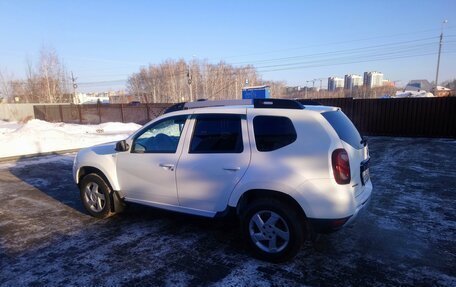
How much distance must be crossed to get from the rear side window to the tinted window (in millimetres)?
232

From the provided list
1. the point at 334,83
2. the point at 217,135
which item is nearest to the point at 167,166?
the point at 217,135

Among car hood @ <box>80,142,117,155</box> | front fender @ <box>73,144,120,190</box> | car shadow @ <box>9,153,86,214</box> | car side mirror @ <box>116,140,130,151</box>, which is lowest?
car shadow @ <box>9,153,86,214</box>

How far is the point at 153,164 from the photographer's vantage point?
14.1ft

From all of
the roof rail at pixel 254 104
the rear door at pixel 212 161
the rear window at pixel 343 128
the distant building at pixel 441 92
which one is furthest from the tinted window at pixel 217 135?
the distant building at pixel 441 92

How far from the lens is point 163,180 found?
4234 mm

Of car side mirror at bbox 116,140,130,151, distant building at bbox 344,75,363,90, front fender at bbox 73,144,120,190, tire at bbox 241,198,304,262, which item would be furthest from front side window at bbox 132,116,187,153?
distant building at bbox 344,75,363,90

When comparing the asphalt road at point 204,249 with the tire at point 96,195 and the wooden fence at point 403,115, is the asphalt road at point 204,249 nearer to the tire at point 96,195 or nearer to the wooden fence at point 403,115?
the tire at point 96,195

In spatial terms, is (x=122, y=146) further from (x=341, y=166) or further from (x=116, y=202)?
(x=341, y=166)

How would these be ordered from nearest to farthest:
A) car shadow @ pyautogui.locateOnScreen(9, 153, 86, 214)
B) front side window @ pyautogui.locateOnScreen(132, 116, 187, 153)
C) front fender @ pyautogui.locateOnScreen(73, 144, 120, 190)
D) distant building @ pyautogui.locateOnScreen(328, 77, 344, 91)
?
front side window @ pyautogui.locateOnScreen(132, 116, 187, 153) → front fender @ pyautogui.locateOnScreen(73, 144, 120, 190) → car shadow @ pyautogui.locateOnScreen(9, 153, 86, 214) → distant building @ pyautogui.locateOnScreen(328, 77, 344, 91)

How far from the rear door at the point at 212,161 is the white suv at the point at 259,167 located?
0.01 m

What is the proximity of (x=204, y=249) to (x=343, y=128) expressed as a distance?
2.25m

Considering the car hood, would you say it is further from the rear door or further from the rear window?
the rear window

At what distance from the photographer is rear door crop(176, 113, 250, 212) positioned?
144 inches

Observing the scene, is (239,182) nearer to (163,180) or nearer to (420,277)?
(163,180)
